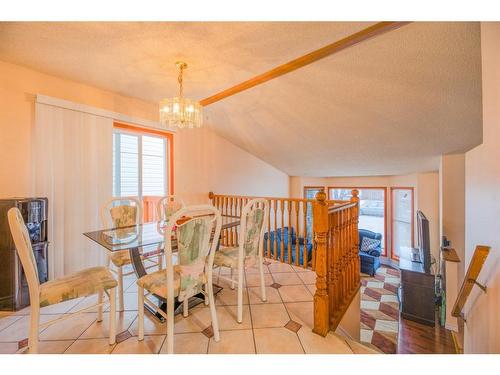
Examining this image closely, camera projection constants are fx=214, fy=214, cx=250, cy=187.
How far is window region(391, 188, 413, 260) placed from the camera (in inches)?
223

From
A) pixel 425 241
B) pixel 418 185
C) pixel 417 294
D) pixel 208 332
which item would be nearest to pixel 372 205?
pixel 418 185

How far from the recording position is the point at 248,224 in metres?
1.85

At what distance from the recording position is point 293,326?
1.75m

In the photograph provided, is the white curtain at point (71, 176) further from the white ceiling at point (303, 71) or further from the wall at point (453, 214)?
the wall at point (453, 214)

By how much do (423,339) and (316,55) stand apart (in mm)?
4695

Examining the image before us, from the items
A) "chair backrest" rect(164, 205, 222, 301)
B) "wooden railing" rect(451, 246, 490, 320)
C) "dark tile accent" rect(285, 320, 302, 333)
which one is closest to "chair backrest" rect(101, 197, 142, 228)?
"chair backrest" rect(164, 205, 222, 301)

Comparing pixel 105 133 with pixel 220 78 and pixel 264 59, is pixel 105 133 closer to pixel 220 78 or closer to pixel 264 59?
pixel 220 78

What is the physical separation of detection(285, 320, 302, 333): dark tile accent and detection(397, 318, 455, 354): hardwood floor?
2800mm

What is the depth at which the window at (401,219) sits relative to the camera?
18.6ft

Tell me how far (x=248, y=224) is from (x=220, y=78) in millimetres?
1876

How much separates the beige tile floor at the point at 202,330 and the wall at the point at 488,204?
0.78m

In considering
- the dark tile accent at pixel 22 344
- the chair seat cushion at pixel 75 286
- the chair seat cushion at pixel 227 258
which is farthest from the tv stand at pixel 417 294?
the dark tile accent at pixel 22 344
